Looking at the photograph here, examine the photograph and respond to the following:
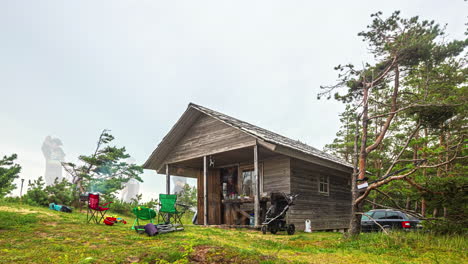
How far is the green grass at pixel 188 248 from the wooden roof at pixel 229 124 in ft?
15.0

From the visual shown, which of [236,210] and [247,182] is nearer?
[236,210]

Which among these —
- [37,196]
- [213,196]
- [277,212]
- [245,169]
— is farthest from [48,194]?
[277,212]

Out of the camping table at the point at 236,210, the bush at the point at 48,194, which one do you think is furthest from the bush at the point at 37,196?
the camping table at the point at 236,210

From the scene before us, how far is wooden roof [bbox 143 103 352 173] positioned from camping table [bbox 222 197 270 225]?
91.4 inches

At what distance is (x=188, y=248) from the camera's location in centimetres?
610

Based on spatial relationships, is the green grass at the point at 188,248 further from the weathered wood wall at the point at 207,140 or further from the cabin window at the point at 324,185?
the cabin window at the point at 324,185

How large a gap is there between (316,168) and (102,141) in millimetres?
17475

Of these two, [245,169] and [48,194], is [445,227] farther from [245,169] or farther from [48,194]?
[48,194]

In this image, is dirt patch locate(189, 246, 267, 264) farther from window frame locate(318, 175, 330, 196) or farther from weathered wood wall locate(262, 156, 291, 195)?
Answer: window frame locate(318, 175, 330, 196)

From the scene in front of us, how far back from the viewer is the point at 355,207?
963 centimetres

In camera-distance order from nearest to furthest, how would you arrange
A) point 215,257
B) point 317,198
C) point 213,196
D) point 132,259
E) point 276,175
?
point 215,257 → point 132,259 → point 276,175 → point 317,198 → point 213,196

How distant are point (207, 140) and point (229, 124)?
1929mm

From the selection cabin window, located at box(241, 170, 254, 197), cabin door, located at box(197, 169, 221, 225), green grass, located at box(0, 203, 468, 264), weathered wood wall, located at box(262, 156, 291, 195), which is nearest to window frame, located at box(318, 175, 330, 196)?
weathered wood wall, located at box(262, 156, 291, 195)

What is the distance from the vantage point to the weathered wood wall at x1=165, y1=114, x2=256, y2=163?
46.1ft
